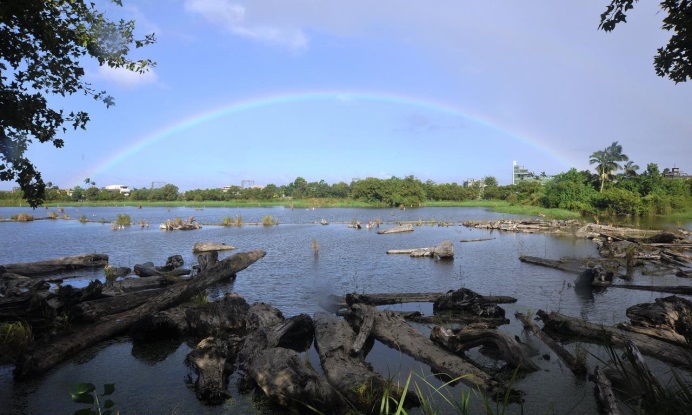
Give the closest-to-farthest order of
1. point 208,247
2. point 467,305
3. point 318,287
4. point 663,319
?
point 663,319, point 467,305, point 318,287, point 208,247

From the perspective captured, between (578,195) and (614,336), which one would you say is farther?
(578,195)

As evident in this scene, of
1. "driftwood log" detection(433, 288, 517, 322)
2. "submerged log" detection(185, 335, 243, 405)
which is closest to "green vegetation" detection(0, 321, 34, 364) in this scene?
"submerged log" detection(185, 335, 243, 405)

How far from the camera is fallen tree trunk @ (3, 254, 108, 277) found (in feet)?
60.9

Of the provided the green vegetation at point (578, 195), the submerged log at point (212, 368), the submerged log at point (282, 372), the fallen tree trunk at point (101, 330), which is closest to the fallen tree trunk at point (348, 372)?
the submerged log at point (282, 372)

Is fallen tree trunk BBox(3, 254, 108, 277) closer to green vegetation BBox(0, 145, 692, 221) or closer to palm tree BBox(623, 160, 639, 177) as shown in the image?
green vegetation BBox(0, 145, 692, 221)

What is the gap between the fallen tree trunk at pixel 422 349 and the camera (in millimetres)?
6955

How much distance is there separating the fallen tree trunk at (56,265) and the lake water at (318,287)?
51.9 inches

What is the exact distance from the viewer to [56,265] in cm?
1969

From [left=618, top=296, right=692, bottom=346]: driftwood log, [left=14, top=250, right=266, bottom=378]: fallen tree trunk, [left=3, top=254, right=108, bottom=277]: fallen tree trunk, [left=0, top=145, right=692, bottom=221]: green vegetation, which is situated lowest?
[left=3, top=254, right=108, bottom=277]: fallen tree trunk

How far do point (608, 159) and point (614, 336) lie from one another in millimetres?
80066

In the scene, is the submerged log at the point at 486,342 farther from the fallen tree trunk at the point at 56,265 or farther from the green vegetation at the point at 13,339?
the fallen tree trunk at the point at 56,265

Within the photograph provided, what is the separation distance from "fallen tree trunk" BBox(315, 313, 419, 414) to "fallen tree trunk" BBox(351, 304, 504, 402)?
0.75 m

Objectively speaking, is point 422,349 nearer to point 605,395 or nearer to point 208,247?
point 605,395

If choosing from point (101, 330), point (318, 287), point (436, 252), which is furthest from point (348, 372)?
point (436, 252)
